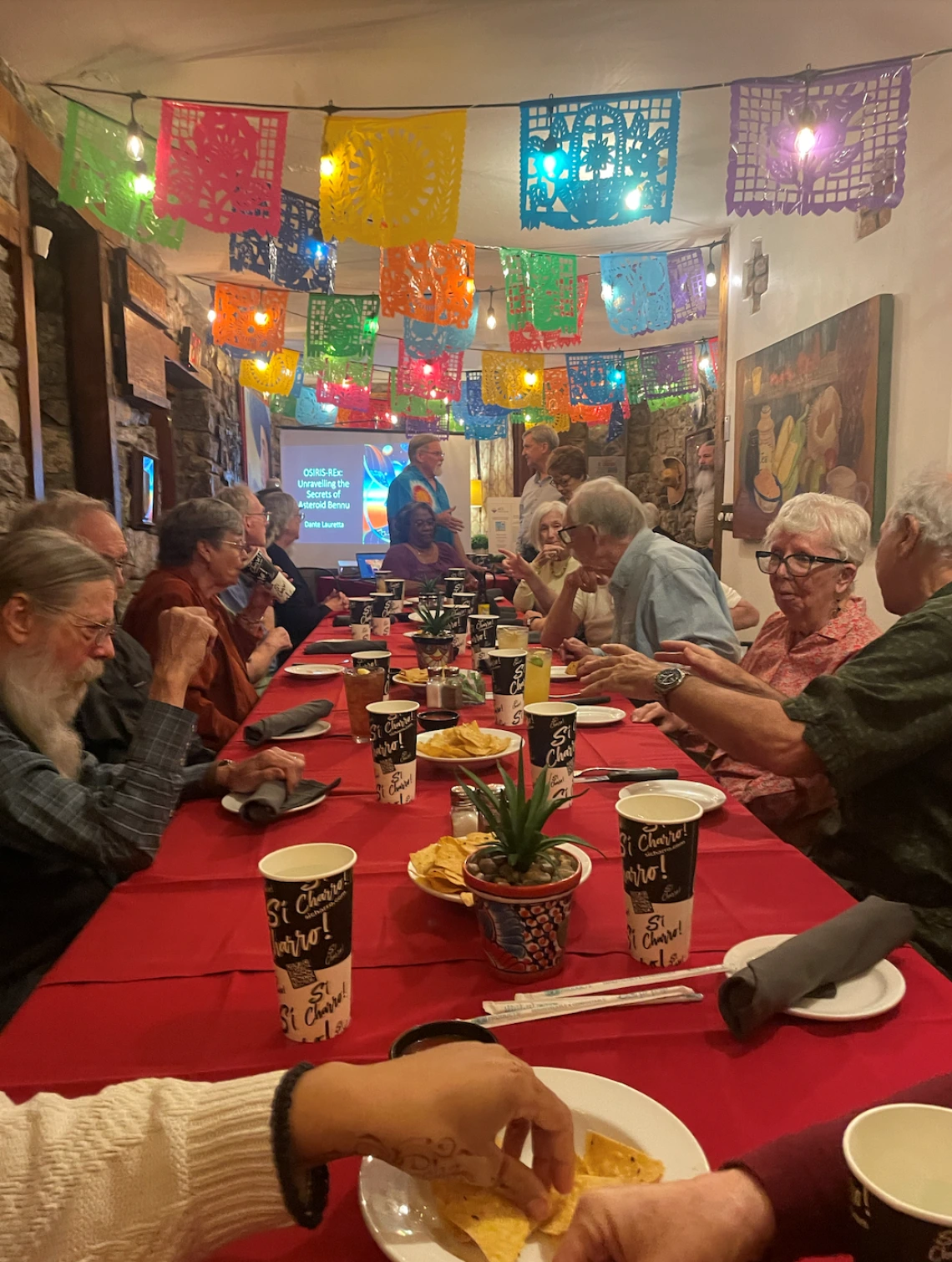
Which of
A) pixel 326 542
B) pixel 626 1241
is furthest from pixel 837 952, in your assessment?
pixel 326 542

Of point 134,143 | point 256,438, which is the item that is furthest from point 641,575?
point 256,438

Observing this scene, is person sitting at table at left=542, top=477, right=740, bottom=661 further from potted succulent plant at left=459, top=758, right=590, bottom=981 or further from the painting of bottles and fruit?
potted succulent plant at left=459, top=758, right=590, bottom=981

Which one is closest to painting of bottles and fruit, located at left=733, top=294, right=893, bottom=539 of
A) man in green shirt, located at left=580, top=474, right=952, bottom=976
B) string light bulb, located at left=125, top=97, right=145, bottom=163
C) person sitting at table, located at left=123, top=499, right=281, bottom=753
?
man in green shirt, located at left=580, top=474, right=952, bottom=976

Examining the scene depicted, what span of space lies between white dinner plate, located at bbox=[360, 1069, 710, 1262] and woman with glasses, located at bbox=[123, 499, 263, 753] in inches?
75.3

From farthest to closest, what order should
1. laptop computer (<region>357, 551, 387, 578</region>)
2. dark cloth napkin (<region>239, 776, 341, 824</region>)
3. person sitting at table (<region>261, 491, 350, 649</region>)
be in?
laptop computer (<region>357, 551, 387, 578</region>) < person sitting at table (<region>261, 491, 350, 649</region>) < dark cloth napkin (<region>239, 776, 341, 824</region>)

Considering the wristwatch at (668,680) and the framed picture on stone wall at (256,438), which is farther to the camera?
the framed picture on stone wall at (256,438)

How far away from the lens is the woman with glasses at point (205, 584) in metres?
2.58

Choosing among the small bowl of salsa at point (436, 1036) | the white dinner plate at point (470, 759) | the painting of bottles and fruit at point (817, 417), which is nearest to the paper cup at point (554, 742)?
the white dinner plate at point (470, 759)

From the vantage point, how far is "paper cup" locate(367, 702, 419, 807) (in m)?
1.45

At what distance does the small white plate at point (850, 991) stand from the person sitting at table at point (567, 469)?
5193 mm

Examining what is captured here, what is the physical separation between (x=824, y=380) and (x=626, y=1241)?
457 centimetres

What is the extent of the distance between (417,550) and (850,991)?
202 inches

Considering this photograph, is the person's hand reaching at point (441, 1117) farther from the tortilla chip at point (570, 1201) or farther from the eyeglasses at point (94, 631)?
the eyeglasses at point (94, 631)

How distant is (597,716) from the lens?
2.19 metres
